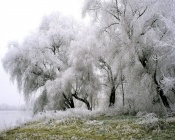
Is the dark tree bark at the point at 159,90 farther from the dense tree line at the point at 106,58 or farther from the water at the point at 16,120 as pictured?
the water at the point at 16,120

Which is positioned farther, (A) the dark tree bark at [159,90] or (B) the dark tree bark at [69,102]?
(B) the dark tree bark at [69,102]

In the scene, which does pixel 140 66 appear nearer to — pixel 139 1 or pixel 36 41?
pixel 139 1

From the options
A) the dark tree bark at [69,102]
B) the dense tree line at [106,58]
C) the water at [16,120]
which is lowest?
the water at [16,120]

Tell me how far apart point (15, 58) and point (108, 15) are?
10.4 metres

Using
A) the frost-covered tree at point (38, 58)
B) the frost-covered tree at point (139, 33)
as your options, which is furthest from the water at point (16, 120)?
the frost-covered tree at point (139, 33)

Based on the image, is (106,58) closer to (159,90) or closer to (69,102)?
(69,102)

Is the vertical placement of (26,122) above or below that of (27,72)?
below

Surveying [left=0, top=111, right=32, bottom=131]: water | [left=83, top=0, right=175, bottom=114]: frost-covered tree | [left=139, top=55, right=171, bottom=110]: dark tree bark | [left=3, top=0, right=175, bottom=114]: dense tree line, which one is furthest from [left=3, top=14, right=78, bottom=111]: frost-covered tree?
[left=139, top=55, right=171, bottom=110]: dark tree bark

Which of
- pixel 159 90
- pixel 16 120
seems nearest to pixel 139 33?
pixel 159 90

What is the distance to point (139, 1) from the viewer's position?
16.7 m

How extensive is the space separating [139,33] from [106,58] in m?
5.71

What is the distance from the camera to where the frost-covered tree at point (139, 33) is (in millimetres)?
16156

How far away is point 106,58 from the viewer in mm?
22094

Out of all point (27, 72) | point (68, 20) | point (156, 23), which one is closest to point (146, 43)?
point (156, 23)
